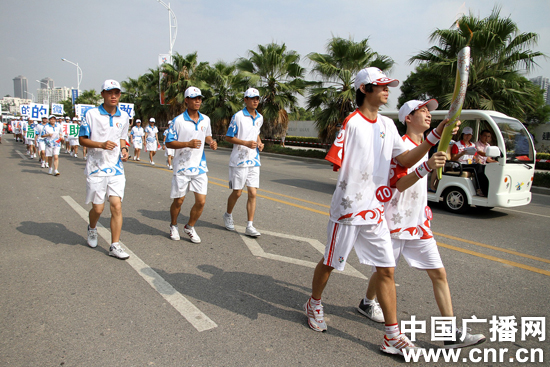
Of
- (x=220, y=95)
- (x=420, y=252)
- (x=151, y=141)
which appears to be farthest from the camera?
(x=220, y=95)

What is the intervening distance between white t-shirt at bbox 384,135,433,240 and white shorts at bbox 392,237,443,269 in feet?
0.20

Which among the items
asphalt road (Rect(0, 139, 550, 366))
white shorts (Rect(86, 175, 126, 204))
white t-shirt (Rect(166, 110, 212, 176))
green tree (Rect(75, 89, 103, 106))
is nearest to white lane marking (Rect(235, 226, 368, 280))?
asphalt road (Rect(0, 139, 550, 366))

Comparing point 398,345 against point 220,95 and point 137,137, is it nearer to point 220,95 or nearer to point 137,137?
point 137,137

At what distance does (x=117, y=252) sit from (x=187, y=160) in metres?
1.48

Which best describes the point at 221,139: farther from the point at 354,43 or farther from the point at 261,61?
the point at 354,43

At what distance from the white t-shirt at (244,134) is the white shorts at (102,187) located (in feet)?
5.38

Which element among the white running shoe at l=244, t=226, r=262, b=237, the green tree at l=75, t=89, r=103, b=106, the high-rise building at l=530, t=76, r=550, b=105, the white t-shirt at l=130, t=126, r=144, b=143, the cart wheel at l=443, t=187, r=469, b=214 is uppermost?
the high-rise building at l=530, t=76, r=550, b=105

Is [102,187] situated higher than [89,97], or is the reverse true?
[89,97]

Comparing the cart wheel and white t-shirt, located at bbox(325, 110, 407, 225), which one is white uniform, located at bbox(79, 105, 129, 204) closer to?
white t-shirt, located at bbox(325, 110, 407, 225)

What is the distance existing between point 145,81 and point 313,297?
39.9m

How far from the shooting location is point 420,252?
281 cm

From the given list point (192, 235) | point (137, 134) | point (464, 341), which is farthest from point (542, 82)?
point (464, 341)

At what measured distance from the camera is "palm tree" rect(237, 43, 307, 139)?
22.3 m

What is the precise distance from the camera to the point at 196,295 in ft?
11.6
